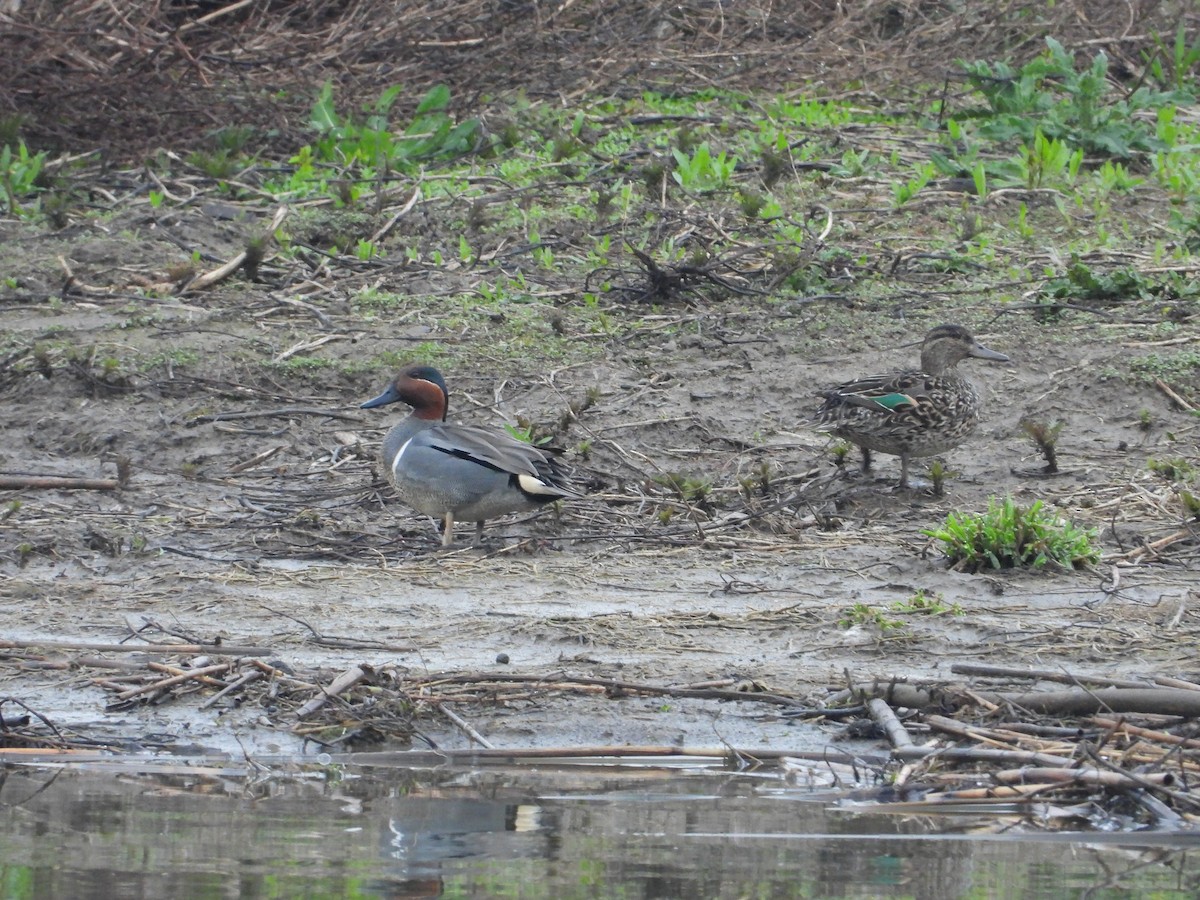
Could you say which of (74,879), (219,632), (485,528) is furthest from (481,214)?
(74,879)

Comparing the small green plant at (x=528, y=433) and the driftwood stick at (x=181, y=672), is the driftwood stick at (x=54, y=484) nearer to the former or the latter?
the small green plant at (x=528, y=433)

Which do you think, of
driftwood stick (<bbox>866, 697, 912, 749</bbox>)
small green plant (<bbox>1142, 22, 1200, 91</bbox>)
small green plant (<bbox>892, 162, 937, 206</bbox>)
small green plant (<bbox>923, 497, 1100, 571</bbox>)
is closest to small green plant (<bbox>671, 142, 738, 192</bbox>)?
small green plant (<bbox>892, 162, 937, 206</bbox>)

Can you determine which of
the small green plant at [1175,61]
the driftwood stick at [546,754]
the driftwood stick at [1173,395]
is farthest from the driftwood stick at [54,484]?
the small green plant at [1175,61]

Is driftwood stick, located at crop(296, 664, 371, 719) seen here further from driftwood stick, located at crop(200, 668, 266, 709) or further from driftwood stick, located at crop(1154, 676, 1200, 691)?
driftwood stick, located at crop(1154, 676, 1200, 691)

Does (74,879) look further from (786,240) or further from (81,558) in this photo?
(786,240)

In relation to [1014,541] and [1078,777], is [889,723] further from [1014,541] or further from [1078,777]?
[1014,541]

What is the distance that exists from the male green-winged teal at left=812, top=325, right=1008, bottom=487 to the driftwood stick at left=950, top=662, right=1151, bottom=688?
2643mm

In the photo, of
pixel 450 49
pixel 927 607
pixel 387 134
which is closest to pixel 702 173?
pixel 387 134

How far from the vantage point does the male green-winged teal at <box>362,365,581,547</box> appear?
7.66 metres

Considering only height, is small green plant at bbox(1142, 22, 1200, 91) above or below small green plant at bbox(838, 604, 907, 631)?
above

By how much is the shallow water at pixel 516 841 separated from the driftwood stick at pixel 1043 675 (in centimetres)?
80

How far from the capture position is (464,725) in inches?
207

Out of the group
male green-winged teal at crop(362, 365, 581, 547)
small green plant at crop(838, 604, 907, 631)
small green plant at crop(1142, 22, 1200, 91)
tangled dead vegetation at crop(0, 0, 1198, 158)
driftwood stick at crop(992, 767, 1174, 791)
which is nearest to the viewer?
driftwood stick at crop(992, 767, 1174, 791)

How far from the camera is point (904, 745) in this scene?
4.80 meters
